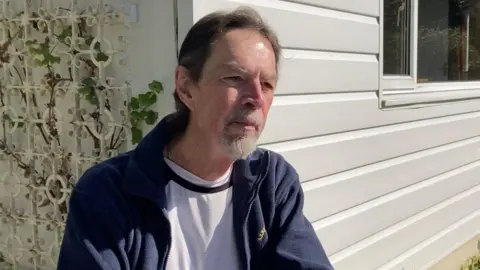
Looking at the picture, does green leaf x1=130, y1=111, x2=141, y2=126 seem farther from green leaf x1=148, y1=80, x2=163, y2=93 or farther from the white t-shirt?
the white t-shirt

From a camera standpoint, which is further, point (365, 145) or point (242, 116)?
point (365, 145)

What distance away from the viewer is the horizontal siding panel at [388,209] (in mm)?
3602

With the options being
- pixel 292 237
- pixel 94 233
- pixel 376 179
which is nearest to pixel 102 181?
pixel 94 233

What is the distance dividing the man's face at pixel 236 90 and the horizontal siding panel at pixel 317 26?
752 millimetres

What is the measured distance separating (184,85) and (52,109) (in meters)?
0.95

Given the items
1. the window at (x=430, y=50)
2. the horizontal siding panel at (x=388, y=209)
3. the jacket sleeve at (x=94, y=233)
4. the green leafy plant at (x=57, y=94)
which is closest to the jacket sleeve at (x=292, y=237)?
the jacket sleeve at (x=94, y=233)

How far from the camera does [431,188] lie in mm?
4633

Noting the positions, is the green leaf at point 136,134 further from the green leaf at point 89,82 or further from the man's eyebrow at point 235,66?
the man's eyebrow at point 235,66

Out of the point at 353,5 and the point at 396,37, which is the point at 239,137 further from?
the point at 396,37

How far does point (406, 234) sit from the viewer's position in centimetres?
435

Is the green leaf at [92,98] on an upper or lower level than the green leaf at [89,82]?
lower

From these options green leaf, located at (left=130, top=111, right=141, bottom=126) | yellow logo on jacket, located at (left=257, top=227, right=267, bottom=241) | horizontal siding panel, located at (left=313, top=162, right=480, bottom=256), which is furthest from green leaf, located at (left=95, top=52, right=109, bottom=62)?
horizontal siding panel, located at (left=313, top=162, right=480, bottom=256)

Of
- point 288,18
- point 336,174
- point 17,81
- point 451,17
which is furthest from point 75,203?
point 451,17

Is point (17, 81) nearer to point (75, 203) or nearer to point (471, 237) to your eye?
point (75, 203)
